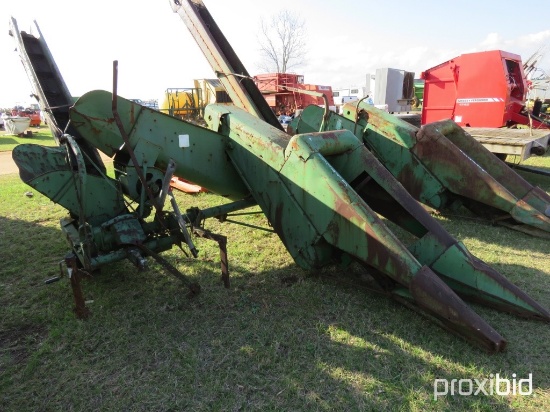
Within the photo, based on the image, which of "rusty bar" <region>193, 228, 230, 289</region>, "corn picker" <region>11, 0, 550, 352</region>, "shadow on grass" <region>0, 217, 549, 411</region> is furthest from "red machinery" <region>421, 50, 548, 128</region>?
"rusty bar" <region>193, 228, 230, 289</region>

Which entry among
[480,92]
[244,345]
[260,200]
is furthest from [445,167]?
[480,92]

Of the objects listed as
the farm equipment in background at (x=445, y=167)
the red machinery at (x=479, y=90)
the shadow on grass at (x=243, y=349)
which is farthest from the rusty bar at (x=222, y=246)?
the red machinery at (x=479, y=90)

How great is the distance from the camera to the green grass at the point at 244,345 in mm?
1935

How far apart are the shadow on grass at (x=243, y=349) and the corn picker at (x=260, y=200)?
0.66ft

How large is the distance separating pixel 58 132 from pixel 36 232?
1.50 metres

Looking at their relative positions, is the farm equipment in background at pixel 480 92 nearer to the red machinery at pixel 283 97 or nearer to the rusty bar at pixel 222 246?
the rusty bar at pixel 222 246

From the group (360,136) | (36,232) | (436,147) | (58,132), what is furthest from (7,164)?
(436,147)

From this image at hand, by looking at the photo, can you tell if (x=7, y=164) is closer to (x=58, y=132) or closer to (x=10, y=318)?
(x=58, y=132)

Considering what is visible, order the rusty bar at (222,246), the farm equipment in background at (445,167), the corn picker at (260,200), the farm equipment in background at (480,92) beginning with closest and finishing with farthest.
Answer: the corn picker at (260,200)
the rusty bar at (222,246)
the farm equipment in background at (445,167)
the farm equipment in background at (480,92)

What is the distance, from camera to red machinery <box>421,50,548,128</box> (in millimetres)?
7473

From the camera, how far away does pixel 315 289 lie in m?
2.95

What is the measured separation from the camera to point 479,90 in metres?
7.67

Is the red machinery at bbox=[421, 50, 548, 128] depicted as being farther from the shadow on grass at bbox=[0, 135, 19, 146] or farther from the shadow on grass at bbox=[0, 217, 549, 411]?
the shadow on grass at bbox=[0, 135, 19, 146]

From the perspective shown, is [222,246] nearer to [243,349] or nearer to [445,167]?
[243,349]
